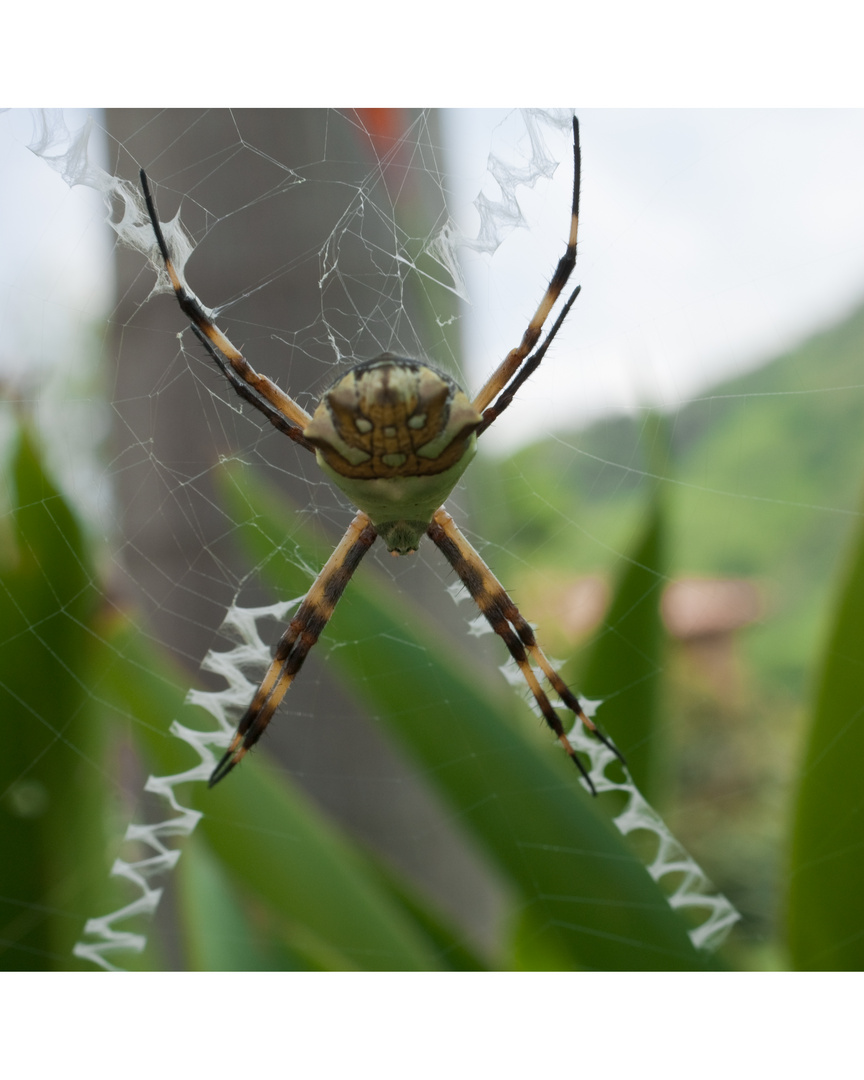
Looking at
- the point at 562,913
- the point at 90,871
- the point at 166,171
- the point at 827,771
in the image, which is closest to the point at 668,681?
the point at 827,771

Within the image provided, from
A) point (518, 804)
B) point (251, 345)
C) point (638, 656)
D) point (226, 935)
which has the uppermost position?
point (251, 345)

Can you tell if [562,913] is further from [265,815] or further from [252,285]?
[252,285]

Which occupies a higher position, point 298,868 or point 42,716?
point 42,716

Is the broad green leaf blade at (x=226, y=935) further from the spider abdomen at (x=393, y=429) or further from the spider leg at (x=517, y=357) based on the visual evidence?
the spider leg at (x=517, y=357)

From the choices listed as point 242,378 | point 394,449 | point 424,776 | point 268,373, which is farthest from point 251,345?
point 424,776

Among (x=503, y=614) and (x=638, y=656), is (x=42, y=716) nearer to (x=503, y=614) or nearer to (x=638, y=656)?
(x=503, y=614)

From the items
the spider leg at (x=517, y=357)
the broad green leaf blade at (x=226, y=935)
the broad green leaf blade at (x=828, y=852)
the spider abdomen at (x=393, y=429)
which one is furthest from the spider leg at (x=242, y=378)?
the broad green leaf blade at (x=828, y=852)

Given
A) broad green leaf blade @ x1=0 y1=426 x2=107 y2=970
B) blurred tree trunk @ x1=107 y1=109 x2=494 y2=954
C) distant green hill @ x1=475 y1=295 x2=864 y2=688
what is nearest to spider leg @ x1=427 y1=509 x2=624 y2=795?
distant green hill @ x1=475 y1=295 x2=864 y2=688
